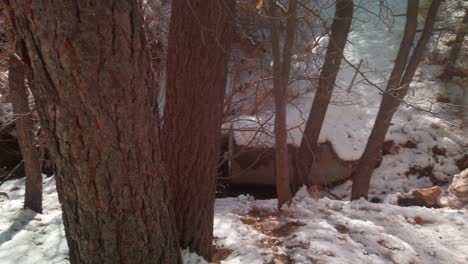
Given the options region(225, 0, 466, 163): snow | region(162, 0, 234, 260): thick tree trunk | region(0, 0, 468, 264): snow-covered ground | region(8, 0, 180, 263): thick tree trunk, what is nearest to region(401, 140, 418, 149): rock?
region(225, 0, 466, 163): snow

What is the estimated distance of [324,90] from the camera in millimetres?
6969

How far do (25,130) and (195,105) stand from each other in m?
3.02

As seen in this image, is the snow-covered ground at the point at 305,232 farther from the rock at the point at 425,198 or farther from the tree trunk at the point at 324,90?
the tree trunk at the point at 324,90

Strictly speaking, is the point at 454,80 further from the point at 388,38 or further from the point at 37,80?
the point at 37,80

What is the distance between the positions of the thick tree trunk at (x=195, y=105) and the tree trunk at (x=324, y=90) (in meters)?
3.89

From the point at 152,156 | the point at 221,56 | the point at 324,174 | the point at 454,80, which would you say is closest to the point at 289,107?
the point at 324,174

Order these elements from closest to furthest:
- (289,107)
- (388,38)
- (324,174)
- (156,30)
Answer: (156,30)
(324,174)
(289,107)
(388,38)

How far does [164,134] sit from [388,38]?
569 inches

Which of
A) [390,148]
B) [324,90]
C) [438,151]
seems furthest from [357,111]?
[324,90]

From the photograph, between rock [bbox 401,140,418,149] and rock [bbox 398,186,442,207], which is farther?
rock [bbox 401,140,418,149]

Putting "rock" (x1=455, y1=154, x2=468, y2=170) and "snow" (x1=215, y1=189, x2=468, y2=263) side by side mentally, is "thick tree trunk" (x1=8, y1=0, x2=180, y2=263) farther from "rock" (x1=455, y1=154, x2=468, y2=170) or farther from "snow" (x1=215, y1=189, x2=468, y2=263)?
"rock" (x1=455, y1=154, x2=468, y2=170)

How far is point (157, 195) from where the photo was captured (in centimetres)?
200

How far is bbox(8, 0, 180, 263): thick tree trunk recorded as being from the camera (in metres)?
1.48

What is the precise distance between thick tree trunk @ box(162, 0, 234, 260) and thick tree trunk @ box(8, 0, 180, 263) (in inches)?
20.3
